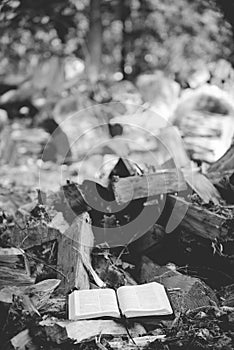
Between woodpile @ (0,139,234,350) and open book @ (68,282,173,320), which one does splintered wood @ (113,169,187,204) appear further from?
open book @ (68,282,173,320)

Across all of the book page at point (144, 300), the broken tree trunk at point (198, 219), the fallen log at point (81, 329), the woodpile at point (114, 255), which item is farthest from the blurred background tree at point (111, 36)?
the fallen log at point (81, 329)

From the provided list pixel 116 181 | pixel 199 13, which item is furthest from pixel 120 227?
pixel 199 13

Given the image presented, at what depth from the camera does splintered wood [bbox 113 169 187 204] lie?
3.92ft

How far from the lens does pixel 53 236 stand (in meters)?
1.13

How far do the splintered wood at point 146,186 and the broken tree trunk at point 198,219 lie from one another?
0.03 meters

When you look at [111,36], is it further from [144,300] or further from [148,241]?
[144,300]

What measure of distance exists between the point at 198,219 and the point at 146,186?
0.51 feet

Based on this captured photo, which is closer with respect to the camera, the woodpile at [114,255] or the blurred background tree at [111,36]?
the woodpile at [114,255]

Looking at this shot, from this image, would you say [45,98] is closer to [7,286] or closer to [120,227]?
[120,227]

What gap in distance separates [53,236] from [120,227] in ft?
0.60

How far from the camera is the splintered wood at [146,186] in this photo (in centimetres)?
119

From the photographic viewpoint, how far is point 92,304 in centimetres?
96

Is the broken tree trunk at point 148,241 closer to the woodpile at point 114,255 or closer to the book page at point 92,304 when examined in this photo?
the woodpile at point 114,255

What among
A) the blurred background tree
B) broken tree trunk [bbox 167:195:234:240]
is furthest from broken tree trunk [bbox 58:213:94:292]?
the blurred background tree
